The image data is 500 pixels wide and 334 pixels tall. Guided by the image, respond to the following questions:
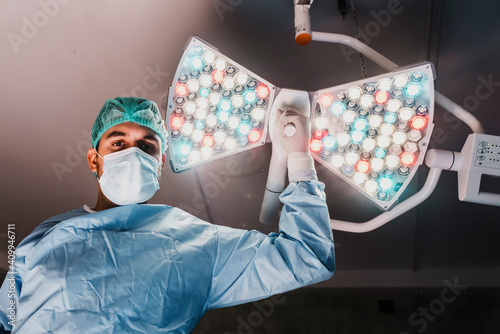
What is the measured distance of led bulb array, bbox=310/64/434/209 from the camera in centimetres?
167

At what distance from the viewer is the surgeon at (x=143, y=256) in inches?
54.2

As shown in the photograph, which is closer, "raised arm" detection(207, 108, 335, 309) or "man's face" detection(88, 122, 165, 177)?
"raised arm" detection(207, 108, 335, 309)

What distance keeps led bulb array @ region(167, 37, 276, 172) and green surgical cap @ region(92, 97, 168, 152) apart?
8cm

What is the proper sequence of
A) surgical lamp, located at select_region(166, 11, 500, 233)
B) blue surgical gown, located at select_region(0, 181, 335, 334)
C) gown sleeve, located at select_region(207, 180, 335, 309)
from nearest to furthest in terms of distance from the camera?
blue surgical gown, located at select_region(0, 181, 335, 334) < gown sleeve, located at select_region(207, 180, 335, 309) < surgical lamp, located at select_region(166, 11, 500, 233)

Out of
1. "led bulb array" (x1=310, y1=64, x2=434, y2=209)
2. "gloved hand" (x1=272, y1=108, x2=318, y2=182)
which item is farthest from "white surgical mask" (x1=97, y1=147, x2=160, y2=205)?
"led bulb array" (x1=310, y1=64, x2=434, y2=209)

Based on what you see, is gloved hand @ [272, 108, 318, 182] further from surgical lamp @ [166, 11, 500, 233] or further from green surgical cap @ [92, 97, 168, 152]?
green surgical cap @ [92, 97, 168, 152]

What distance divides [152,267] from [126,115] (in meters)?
0.66

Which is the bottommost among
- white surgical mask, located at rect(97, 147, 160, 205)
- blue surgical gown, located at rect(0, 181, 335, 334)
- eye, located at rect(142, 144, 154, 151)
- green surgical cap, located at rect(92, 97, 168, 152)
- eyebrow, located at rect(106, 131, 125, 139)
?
blue surgical gown, located at rect(0, 181, 335, 334)

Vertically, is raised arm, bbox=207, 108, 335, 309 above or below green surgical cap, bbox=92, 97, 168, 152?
below

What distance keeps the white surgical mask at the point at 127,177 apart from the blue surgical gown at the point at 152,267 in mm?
55

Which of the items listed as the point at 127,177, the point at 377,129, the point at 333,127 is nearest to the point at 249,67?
the point at 333,127

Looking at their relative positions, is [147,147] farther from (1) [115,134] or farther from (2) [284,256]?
(2) [284,256]

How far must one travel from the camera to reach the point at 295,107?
173 cm

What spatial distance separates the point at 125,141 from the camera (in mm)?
1724
